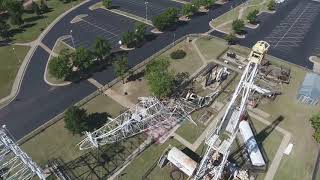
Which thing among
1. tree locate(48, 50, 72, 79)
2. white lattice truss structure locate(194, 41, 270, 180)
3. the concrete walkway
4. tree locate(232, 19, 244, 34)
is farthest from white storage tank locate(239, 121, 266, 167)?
tree locate(48, 50, 72, 79)

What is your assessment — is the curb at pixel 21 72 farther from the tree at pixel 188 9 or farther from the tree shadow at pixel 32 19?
the tree at pixel 188 9

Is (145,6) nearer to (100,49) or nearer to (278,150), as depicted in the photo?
(100,49)

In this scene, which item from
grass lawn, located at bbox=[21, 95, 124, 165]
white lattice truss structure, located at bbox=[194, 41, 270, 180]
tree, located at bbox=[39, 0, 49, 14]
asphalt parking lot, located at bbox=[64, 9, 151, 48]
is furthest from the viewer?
tree, located at bbox=[39, 0, 49, 14]

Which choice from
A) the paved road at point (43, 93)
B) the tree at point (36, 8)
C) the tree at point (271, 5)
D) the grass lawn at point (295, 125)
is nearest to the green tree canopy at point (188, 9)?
the paved road at point (43, 93)

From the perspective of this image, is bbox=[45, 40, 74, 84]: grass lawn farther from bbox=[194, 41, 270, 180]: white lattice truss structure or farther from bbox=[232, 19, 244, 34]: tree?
bbox=[232, 19, 244, 34]: tree

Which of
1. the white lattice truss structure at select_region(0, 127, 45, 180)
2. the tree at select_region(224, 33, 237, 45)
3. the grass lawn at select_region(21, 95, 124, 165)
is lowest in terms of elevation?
the grass lawn at select_region(21, 95, 124, 165)
